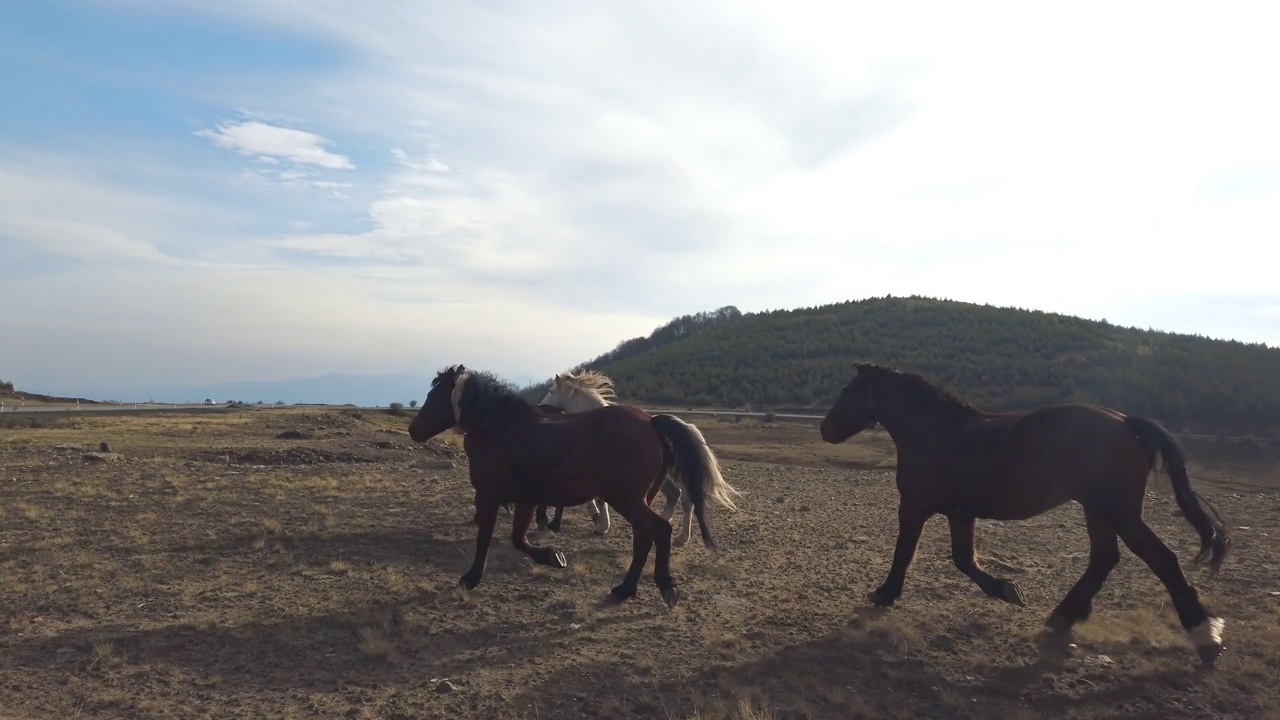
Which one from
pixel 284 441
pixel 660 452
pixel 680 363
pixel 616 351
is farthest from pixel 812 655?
pixel 616 351

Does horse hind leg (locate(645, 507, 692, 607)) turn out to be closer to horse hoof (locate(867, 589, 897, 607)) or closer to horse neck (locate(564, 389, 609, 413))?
horse hoof (locate(867, 589, 897, 607))

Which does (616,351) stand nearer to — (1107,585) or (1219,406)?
(1219,406)

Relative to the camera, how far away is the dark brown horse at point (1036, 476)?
5.98 metres

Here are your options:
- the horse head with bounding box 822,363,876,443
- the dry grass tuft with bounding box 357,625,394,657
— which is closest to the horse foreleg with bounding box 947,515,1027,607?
the horse head with bounding box 822,363,876,443

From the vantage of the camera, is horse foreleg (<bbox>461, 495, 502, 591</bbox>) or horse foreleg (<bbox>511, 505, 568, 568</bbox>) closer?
horse foreleg (<bbox>461, 495, 502, 591</bbox>)

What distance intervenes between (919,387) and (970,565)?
62.4 inches

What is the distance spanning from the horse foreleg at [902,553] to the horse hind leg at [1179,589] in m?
1.51

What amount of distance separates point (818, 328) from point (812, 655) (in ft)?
187

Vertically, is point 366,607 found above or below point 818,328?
below

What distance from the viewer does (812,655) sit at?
596cm

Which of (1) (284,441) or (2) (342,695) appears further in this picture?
(1) (284,441)

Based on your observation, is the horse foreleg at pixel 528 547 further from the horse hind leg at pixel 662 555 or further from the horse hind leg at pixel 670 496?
the horse hind leg at pixel 670 496

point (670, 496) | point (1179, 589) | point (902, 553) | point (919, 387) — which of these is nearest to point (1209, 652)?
point (1179, 589)

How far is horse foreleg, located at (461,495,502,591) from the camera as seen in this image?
24.5 ft
